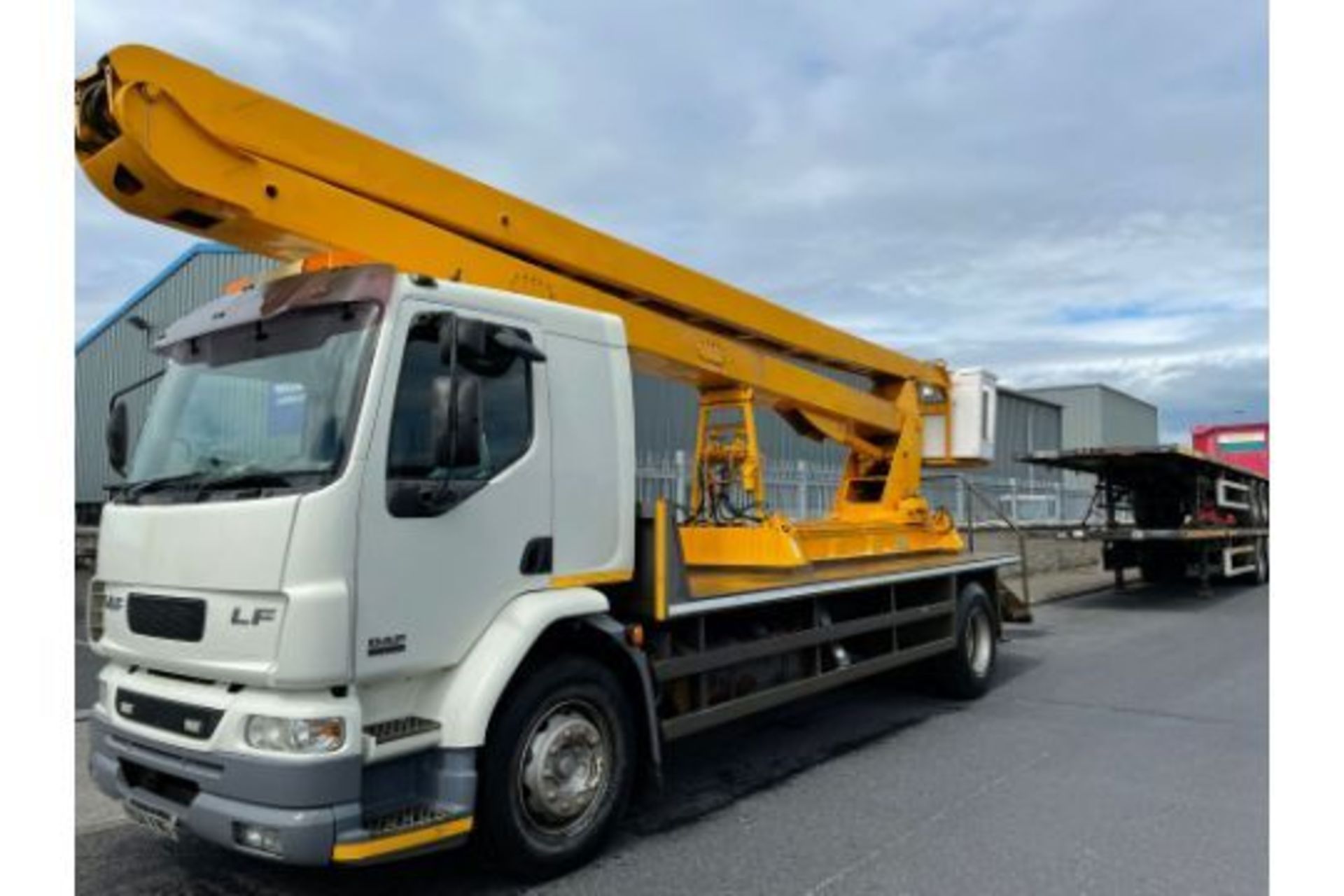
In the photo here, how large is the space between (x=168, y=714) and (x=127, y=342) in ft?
72.6

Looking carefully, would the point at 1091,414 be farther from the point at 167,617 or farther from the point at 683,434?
the point at 167,617

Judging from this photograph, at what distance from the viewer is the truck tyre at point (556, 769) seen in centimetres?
415

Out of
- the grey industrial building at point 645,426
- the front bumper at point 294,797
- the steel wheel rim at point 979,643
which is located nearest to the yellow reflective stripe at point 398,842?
the front bumper at point 294,797

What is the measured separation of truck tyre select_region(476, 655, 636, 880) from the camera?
415 centimetres

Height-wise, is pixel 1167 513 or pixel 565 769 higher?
pixel 1167 513

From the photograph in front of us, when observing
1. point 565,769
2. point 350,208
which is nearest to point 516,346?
point 350,208

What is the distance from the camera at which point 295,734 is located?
362 centimetres

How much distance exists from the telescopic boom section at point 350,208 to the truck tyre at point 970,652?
9.02ft

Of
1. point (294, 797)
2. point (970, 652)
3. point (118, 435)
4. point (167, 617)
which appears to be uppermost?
point (118, 435)

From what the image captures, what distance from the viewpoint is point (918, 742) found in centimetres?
667

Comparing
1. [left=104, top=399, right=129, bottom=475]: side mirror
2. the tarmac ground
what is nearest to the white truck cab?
[left=104, top=399, right=129, bottom=475]: side mirror

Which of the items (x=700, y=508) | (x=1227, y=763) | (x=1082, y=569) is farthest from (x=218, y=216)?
(x=1082, y=569)

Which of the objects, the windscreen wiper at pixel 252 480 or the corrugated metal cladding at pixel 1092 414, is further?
the corrugated metal cladding at pixel 1092 414

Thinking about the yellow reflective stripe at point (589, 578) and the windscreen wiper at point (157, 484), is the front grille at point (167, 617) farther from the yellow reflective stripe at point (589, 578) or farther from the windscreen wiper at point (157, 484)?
the yellow reflective stripe at point (589, 578)
